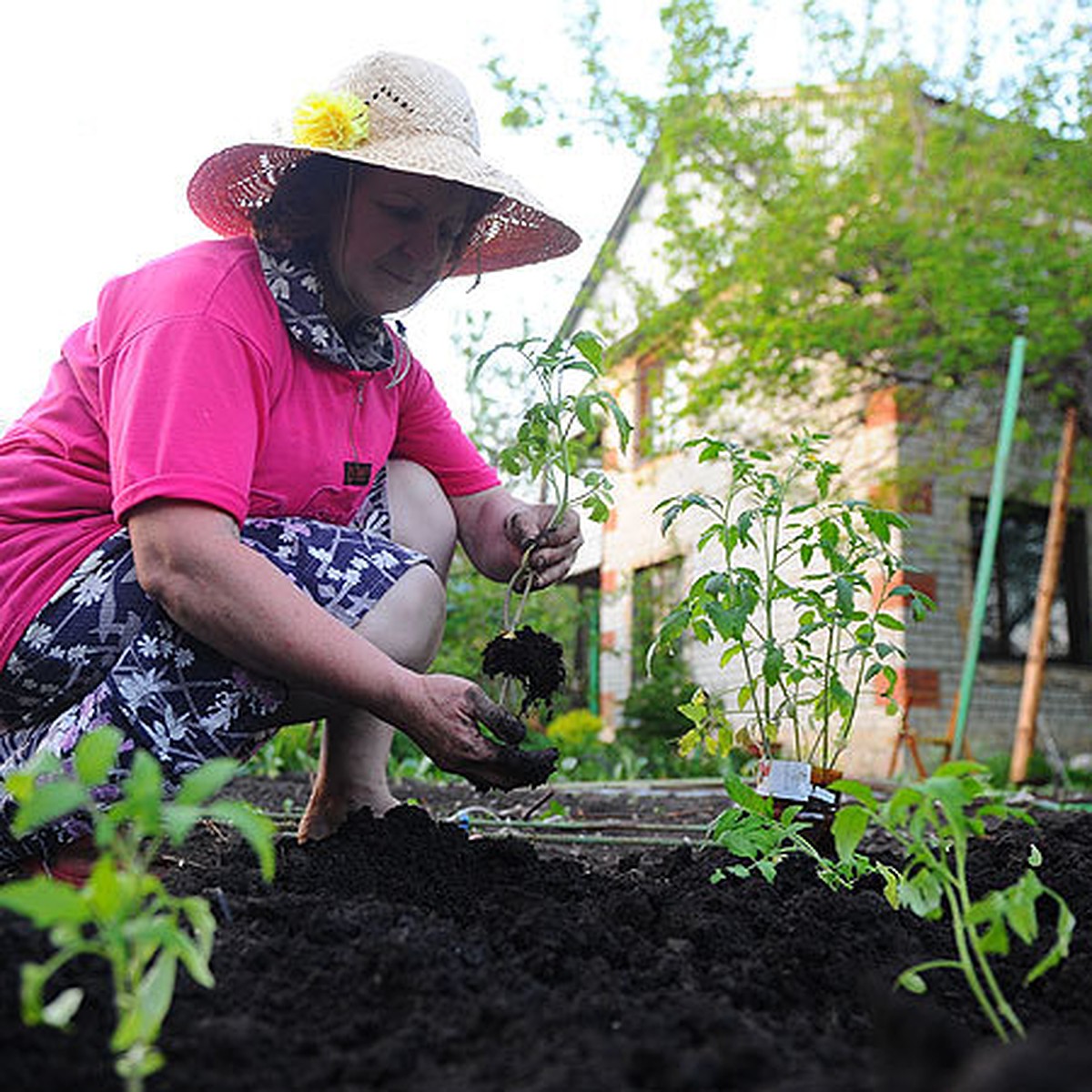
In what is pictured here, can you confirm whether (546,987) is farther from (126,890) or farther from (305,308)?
(305,308)

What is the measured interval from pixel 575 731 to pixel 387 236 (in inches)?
260

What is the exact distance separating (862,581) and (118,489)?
47.2 inches

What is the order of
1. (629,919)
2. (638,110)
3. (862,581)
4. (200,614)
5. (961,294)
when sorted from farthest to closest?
(638,110) < (961,294) < (862,581) < (200,614) < (629,919)

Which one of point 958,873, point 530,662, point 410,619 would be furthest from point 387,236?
point 958,873

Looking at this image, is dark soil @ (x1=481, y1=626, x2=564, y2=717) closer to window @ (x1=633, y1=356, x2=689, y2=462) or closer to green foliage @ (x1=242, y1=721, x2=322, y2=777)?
green foliage @ (x1=242, y1=721, x2=322, y2=777)

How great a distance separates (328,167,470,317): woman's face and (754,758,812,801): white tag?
3.45ft

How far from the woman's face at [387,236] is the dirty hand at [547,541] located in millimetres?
521

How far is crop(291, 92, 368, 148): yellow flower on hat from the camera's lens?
76.8 inches

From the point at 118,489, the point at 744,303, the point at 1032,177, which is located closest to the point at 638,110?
the point at 744,303

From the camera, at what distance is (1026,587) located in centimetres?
1028

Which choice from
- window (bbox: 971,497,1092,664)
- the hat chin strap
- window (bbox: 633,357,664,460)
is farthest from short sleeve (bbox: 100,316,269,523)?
window (bbox: 971,497,1092,664)

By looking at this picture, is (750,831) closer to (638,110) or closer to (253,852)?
(253,852)

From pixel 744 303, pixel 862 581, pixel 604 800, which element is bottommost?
pixel 604 800

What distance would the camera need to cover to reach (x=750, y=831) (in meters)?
1.77
